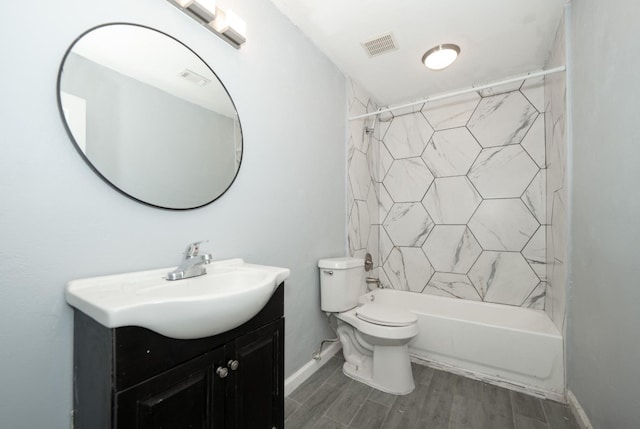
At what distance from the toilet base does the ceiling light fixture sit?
6.33 feet

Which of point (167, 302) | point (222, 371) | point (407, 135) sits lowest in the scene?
point (222, 371)

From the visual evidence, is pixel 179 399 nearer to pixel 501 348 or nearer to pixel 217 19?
pixel 217 19

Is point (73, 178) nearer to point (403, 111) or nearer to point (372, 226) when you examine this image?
point (372, 226)

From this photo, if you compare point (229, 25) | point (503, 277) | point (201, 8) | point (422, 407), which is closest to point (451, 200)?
point (503, 277)

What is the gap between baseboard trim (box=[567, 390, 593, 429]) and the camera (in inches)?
48.7

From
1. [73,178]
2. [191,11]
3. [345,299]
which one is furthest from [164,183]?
[345,299]

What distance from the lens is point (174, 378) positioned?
2.35 feet

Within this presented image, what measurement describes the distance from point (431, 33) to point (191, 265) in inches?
77.3

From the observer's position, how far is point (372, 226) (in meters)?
2.64

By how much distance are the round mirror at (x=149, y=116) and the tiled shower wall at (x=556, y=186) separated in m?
1.87

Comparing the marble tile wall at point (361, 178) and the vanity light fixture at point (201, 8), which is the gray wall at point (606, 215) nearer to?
the marble tile wall at point (361, 178)

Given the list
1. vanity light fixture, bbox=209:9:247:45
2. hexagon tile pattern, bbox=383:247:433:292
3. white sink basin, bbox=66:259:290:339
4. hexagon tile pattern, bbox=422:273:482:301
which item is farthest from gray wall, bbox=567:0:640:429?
vanity light fixture, bbox=209:9:247:45

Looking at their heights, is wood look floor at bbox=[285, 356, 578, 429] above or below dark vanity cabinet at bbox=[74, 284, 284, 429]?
below

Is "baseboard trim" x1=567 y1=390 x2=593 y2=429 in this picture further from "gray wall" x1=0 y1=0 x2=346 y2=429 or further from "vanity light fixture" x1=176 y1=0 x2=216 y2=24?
"vanity light fixture" x1=176 y1=0 x2=216 y2=24
